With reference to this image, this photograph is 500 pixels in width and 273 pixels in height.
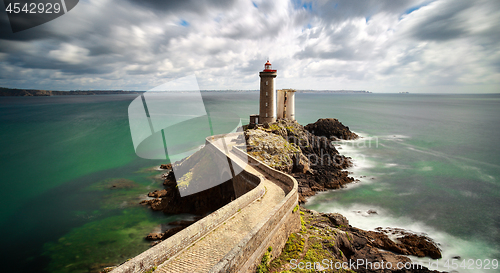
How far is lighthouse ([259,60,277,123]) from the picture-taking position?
2581 cm

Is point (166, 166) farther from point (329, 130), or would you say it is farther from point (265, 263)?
point (329, 130)

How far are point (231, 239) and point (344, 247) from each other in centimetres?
711

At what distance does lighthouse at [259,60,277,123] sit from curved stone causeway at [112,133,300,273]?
15.9 meters

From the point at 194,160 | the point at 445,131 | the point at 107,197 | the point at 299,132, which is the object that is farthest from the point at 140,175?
the point at 445,131

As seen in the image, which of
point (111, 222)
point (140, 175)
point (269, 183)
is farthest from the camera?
point (140, 175)

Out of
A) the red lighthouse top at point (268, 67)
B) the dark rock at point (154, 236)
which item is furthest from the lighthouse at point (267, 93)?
the dark rock at point (154, 236)

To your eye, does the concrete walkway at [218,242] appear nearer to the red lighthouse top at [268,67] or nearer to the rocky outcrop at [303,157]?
the rocky outcrop at [303,157]

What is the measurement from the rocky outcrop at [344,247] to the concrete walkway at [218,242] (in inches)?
63.7

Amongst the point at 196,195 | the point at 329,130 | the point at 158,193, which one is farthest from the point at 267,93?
the point at 329,130

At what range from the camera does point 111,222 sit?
18172 millimetres

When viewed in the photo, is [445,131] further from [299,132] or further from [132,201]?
[132,201]

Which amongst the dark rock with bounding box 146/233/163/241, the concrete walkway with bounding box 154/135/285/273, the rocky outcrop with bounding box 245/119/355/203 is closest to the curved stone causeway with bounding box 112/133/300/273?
the concrete walkway with bounding box 154/135/285/273

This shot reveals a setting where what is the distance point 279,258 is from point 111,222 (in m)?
15.7

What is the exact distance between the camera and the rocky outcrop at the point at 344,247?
9070 millimetres
